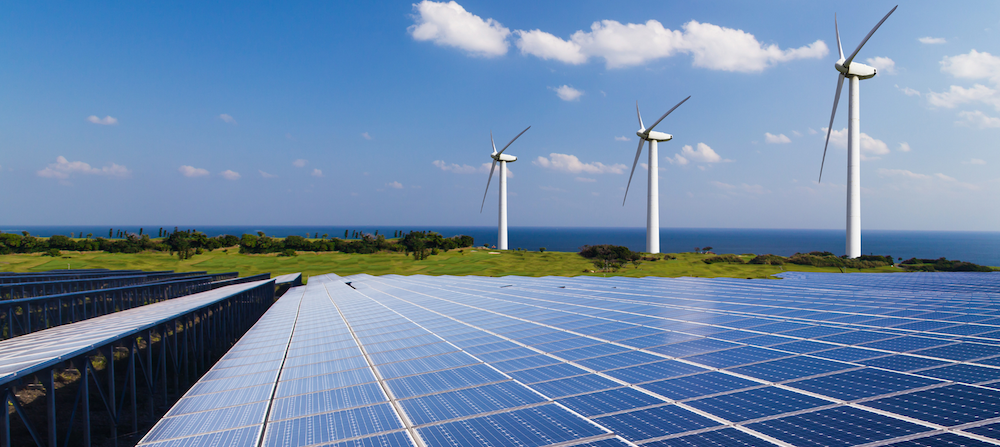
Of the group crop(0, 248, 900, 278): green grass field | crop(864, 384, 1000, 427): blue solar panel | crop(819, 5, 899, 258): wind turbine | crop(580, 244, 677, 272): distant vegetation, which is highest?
crop(819, 5, 899, 258): wind turbine

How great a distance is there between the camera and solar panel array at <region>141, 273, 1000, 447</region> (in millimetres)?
8477

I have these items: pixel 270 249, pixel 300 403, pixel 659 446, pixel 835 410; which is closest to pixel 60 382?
pixel 300 403

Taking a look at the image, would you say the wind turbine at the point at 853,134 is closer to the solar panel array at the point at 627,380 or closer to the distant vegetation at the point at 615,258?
the distant vegetation at the point at 615,258

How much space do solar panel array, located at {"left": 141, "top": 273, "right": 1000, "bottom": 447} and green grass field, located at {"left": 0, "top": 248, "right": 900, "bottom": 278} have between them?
55104mm

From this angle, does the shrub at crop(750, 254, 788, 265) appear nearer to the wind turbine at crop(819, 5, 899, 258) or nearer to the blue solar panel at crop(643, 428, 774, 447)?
the wind turbine at crop(819, 5, 899, 258)

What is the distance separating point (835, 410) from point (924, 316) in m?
14.7

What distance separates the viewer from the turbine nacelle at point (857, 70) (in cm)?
6631

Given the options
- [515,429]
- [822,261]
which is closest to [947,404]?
[515,429]

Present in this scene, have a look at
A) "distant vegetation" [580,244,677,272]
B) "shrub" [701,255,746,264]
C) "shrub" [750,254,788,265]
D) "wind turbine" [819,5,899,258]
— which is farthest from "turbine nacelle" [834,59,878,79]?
"distant vegetation" [580,244,677,272]

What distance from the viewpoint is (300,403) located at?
11.6 m

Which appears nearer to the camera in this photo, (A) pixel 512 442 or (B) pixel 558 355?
(A) pixel 512 442

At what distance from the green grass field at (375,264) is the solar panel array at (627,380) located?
5510cm

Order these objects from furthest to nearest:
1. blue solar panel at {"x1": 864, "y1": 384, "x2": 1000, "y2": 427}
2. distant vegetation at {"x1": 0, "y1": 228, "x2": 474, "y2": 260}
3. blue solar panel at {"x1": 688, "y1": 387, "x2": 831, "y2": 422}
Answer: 1. distant vegetation at {"x1": 0, "y1": 228, "x2": 474, "y2": 260}
2. blue solar panel at {"x1": 688, "y1": 387, "x2": 831, "y2": 422}
3. blue solar panel at {"x1": 864, "y1": 384, "x2": 1000, "y2": 427}

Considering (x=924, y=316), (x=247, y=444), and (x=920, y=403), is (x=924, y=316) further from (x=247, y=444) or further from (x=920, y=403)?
(x=247, y=444)
